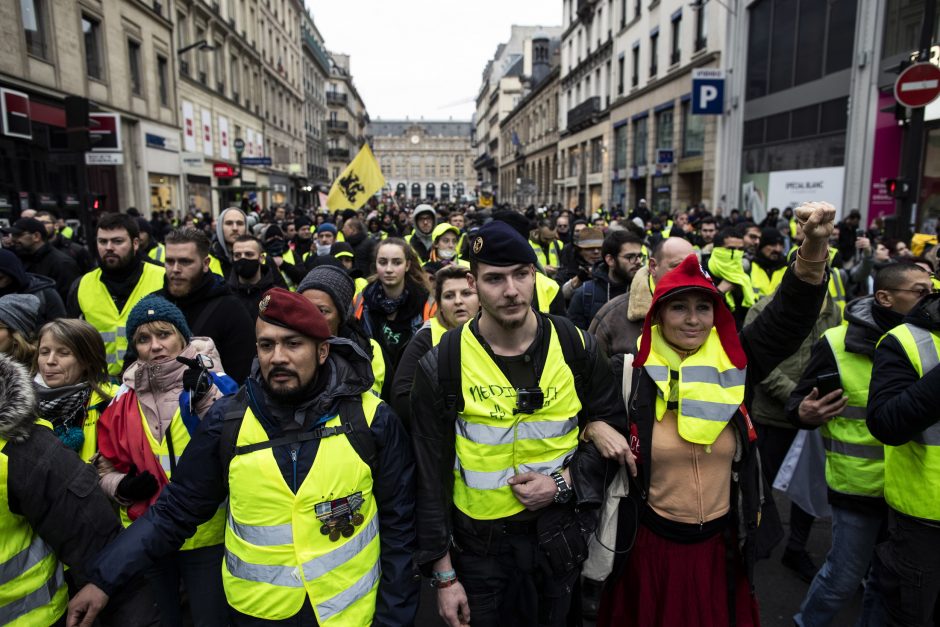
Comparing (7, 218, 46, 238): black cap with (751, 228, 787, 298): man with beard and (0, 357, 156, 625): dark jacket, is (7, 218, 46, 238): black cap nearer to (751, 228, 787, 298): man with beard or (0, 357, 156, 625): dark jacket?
(0, 357, 156, 625): dark jacket

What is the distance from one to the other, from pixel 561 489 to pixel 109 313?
347 centimetres

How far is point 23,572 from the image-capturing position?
7.14 ft

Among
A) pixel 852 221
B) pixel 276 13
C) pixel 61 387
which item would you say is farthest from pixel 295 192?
pixel 61 387

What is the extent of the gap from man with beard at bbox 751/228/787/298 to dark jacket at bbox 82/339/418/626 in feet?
14.7

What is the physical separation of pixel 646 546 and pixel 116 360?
3708 millimetres

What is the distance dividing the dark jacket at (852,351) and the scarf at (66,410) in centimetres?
345

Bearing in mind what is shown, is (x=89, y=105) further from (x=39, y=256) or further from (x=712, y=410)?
(x=712, y=410)

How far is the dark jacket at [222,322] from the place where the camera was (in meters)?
3.70

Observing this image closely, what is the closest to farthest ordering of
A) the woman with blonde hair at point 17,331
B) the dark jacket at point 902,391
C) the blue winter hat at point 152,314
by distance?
the dark jacket at point 902,391, the blue winter hat at point 152,314, the woman with blonde hair at point 17,331

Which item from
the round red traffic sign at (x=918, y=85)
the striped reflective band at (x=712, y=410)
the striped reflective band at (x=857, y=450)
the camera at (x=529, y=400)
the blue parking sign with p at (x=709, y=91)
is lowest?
the striped reflective band at (x=857, y=450)

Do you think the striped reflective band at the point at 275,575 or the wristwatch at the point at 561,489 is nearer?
the striped reflective band at the point at 275,575

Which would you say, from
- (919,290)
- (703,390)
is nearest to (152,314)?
(703,390)

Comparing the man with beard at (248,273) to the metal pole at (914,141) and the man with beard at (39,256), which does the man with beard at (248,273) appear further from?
the metal pole at (914,141)

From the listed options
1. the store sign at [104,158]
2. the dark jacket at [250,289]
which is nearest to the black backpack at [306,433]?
the dark jacket at [250,289]
